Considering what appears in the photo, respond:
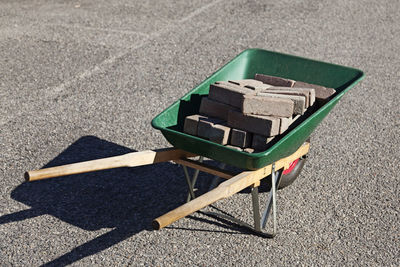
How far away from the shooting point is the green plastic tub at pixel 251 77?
13.0 feet

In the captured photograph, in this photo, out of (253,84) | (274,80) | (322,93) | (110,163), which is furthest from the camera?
(274,80)

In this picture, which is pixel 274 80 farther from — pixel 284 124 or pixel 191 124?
pixel 191 124

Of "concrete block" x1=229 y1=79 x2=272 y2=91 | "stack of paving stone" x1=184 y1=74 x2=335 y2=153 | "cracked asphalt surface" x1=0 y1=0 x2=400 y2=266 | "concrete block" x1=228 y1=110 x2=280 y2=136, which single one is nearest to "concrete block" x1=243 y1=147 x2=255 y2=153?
"stack of paving stone" x1=184 y1=74 x2=335 y2=153

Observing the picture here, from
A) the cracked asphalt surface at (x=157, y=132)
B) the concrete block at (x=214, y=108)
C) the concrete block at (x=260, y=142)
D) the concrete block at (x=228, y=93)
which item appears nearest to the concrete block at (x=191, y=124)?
the concrete block at (x=214, y=108)

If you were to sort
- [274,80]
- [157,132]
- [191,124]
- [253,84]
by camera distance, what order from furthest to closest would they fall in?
[157,132] → [274,80] → [253,84] → [191,124]

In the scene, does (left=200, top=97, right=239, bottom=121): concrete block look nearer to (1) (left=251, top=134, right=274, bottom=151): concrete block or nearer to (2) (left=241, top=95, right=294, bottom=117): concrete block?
(2) (left=241, top=95, right=294, bottom=117): concrete block

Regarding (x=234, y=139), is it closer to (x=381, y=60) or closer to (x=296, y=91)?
(x=296, y=91)

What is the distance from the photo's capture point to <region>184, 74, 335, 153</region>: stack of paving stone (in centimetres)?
418

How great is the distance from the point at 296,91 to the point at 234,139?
28.2 inches

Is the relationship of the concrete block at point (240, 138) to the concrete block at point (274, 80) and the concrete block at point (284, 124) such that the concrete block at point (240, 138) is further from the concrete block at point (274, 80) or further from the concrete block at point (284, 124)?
the concrete block at point (274, 80)

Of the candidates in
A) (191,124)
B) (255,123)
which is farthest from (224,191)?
(191,124)

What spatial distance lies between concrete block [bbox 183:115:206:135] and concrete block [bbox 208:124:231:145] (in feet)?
0.49

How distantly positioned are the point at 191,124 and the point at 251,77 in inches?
50.0

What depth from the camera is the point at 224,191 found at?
3678 millimetres
